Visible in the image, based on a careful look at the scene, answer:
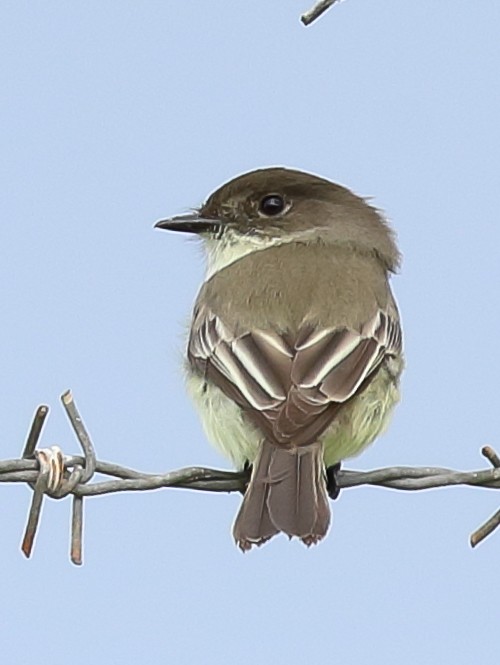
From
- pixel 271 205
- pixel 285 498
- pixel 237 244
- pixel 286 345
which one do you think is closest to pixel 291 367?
pixel 286 345

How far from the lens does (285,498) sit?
14.6 ft

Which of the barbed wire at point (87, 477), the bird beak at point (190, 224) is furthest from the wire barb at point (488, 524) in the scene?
the bird beak at point (190, 224)

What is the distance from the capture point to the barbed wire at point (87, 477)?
3.61 meters

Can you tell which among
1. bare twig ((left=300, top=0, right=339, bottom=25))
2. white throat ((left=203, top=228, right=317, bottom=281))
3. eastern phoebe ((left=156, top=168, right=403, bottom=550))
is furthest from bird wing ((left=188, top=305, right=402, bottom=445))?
bare twig ((left=300, top=0, right=339, bottom=25))

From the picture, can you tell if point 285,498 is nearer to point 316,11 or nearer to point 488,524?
point 488,524

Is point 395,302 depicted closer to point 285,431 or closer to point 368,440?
point 368,440

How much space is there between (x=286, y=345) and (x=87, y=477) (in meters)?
1.30

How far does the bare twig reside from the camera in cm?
277

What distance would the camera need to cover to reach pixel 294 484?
4492 mm

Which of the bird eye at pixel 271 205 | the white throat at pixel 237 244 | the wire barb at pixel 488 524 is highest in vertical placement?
the bird eye at pixel 271 205

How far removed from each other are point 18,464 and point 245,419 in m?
1.25

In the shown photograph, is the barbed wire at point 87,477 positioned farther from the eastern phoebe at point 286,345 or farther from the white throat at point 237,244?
the white throat at point 237,244

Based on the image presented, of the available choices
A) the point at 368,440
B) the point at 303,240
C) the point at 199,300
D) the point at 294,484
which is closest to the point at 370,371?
the point at 368,440

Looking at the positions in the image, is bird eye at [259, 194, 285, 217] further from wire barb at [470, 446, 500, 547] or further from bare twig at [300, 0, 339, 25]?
bare twig at [300, 0, 339, 25]
